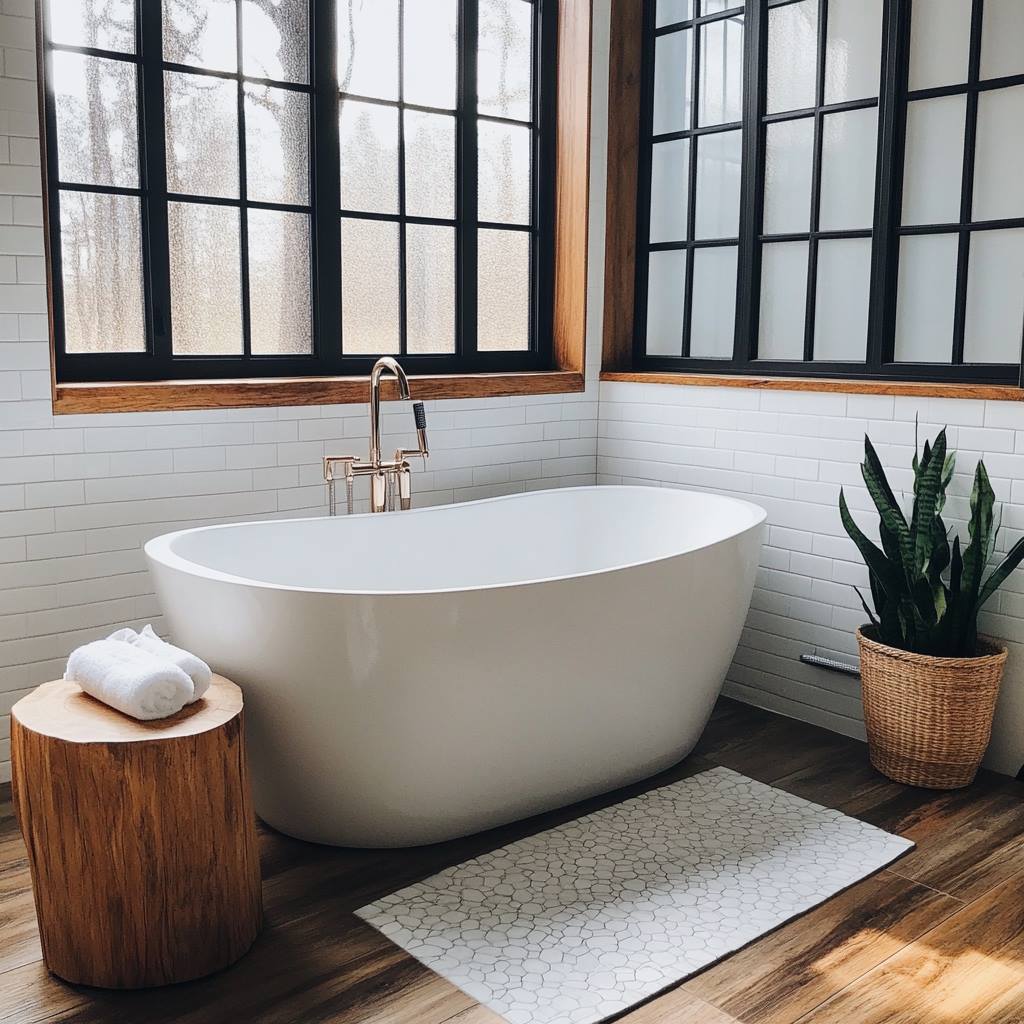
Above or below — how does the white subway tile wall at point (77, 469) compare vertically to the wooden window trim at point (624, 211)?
below

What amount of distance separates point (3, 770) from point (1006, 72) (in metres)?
3.30

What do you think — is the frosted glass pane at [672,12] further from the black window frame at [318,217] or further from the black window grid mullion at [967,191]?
the black window grid mullion at [967,191]

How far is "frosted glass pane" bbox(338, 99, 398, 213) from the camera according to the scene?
3.57 meters

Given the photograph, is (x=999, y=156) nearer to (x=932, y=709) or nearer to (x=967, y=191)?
(x=967, y=191)

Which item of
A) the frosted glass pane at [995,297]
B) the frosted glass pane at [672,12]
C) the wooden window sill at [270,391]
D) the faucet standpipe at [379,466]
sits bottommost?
the faucet standpipe at [379,466]

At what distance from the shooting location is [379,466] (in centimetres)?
328

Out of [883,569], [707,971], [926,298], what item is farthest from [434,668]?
[926,298]

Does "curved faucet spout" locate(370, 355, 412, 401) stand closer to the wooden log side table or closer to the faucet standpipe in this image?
the faucet standpipe

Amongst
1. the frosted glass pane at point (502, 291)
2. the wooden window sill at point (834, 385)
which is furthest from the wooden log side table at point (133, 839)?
the frosted glass pane at point (502, 291)

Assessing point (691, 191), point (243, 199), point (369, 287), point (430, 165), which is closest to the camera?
point (243, 199)

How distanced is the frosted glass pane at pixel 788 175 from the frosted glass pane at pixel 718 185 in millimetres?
134

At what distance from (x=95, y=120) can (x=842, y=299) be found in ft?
7.42

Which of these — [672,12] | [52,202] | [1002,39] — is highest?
[672,12]

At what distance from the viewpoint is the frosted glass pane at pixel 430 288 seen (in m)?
3.80
